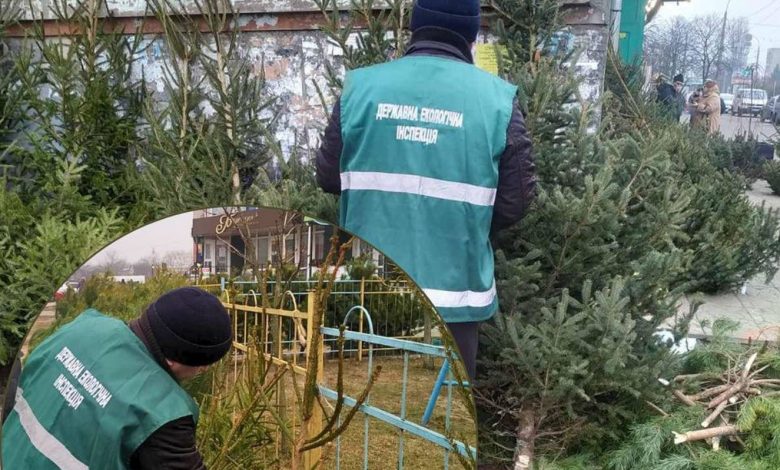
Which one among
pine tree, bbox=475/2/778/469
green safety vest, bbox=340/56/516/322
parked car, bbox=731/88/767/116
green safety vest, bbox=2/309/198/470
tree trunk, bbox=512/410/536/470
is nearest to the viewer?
green safety vest, bbox=2/309/198/470

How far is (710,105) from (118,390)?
460 inches

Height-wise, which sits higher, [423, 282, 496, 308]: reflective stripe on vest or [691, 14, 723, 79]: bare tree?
[691, 14, 723, 79]: bare tree

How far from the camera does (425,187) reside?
263 cm

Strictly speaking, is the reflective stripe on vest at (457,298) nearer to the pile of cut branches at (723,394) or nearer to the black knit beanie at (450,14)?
the black knit beanie at (450,14)

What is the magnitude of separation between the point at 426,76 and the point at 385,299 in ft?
4.61

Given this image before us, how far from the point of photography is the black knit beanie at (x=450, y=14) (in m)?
2.72

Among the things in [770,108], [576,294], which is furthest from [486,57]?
[770,108]

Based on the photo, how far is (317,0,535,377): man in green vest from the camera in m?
2.62

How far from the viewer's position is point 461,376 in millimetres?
1517

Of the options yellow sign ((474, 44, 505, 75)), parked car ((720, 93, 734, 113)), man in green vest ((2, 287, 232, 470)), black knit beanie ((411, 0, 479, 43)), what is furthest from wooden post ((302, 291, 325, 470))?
parked car ((720, 93, 734, 113))

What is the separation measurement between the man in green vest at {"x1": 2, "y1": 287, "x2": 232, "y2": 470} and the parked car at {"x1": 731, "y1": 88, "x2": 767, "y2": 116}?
1101 cm

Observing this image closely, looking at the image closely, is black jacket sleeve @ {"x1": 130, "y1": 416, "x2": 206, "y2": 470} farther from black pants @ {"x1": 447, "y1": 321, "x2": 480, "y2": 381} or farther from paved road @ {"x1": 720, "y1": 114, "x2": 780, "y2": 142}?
paved road @ {"x1": 720, "y1": 114, "x2": 780, "y2": 142}

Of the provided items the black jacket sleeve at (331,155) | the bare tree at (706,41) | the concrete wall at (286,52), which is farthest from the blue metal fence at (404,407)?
the bare tree at (706,41)

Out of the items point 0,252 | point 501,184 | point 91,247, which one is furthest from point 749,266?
point 0,252
